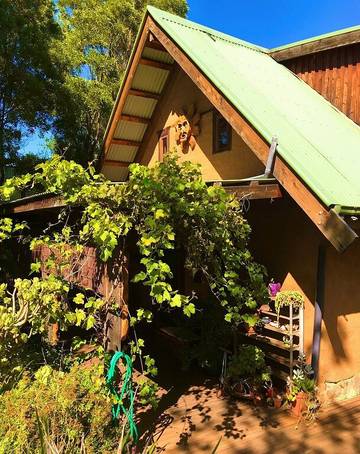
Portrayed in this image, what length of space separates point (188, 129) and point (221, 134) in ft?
3.76

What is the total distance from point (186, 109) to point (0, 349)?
23.2 ft

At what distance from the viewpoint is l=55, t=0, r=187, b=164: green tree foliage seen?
2058 cm

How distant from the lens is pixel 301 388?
5.63m

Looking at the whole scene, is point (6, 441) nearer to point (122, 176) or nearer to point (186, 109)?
point (186, 109)

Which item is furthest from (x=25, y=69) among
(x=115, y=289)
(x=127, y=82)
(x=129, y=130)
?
(x=115, y=289)

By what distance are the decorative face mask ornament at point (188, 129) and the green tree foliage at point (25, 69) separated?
788 cm

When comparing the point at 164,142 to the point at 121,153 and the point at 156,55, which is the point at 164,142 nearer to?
the point at 121,153

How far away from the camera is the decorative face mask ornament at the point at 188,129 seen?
9.38 metres

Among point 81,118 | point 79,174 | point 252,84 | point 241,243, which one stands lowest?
point 241,243

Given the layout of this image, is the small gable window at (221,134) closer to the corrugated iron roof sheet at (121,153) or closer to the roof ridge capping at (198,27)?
the roof ridge capping at (198,27)

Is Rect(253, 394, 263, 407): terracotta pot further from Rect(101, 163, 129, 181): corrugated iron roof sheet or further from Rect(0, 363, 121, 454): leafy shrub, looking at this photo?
Rect(101, 163, 129, 181): corrugated iron roof sheet

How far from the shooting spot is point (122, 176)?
13133mm

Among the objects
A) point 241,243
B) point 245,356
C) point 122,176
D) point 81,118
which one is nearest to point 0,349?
point 241,243

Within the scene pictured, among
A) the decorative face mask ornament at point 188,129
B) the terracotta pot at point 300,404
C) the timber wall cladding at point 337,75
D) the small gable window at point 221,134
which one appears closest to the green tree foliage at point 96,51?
the decorative face mask ornament at point 188,129
